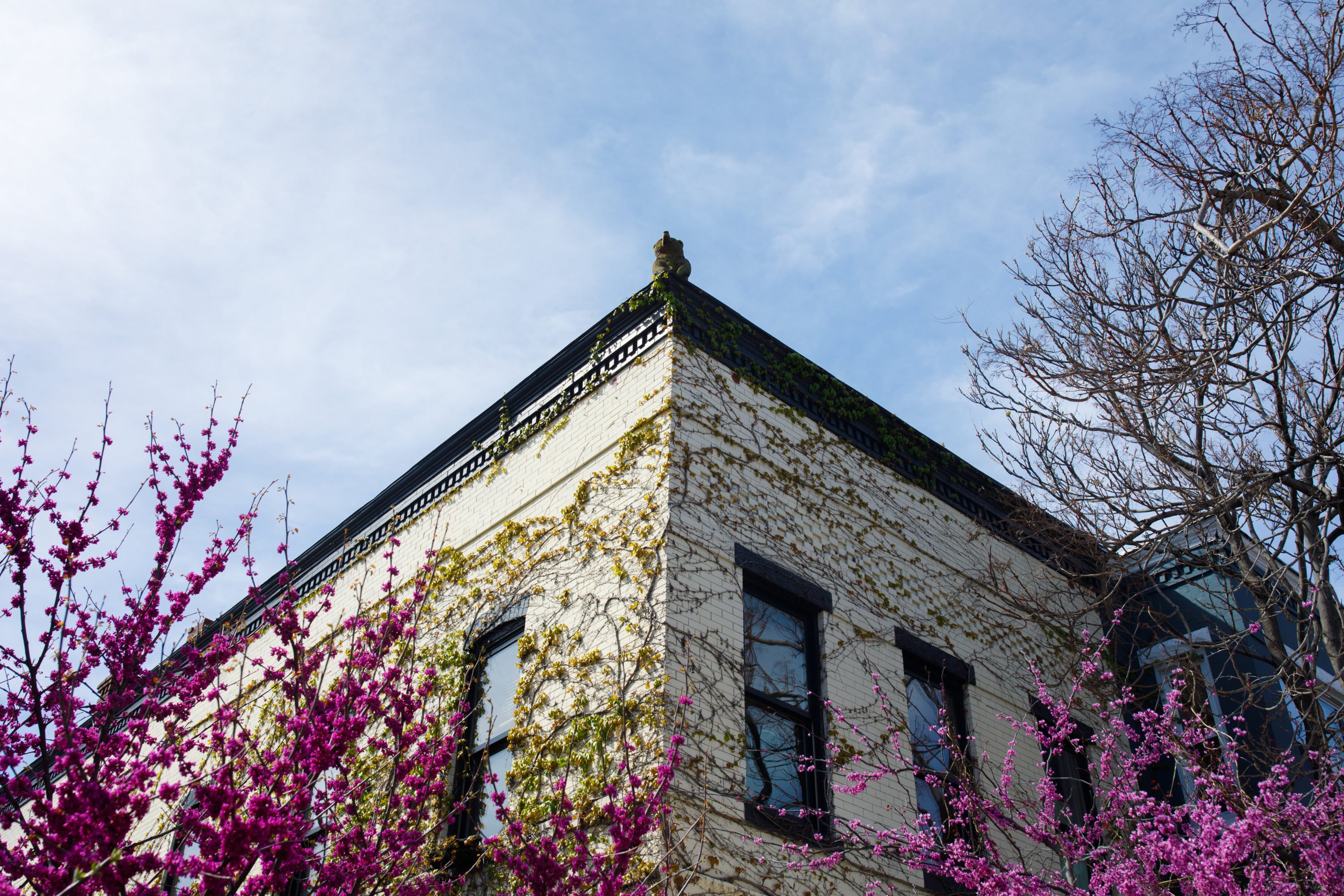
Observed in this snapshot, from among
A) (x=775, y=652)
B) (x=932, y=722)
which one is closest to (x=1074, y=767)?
(x=932, y=722)

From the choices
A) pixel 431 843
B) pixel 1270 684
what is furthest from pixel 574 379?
pixel 1270 684

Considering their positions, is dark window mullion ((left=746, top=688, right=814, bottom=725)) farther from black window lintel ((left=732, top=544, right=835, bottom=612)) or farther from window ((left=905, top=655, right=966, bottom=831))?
window ((left=905, top=655, right=966, bottom=831))

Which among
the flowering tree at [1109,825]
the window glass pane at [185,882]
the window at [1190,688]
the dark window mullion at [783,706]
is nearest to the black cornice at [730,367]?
the window at [1190,688]

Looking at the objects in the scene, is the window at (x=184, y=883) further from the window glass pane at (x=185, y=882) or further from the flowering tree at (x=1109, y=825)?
the flowering tree at (x=1109, y=825)

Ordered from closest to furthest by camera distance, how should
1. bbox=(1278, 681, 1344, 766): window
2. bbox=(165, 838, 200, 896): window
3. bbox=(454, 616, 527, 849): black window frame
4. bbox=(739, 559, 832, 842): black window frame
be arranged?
bbox=(739, 559, 832, 842): black window frame
bbox=(454, 616, 527, 849): black window frame
bbox=(1278, 681, 1344, 766): window
bbox=(165, 838, 200, 896): window

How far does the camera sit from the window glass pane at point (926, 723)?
32.6 ft

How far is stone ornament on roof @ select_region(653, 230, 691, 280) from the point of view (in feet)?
33.8

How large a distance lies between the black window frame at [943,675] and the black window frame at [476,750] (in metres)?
3.79

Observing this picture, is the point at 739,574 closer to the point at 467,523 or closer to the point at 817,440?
the point at 817,440

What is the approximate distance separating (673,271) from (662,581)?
3.44m

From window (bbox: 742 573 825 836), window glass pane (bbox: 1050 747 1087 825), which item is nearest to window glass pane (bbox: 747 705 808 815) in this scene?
window (bbox: 742 573 825 836)

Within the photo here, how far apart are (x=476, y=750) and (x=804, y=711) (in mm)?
2956

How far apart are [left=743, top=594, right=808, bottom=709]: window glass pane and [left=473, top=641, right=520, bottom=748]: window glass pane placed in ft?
6.93

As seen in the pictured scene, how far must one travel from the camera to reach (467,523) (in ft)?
37.1
